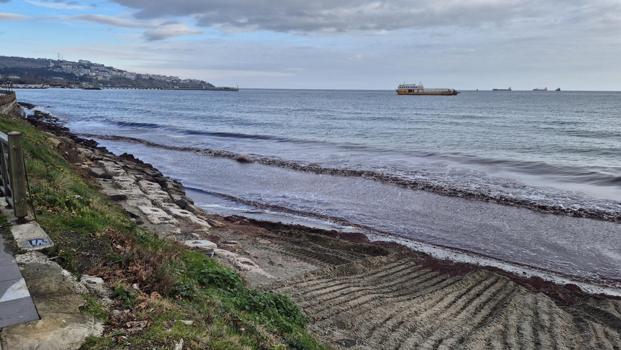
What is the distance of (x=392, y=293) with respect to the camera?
9445 millimetres

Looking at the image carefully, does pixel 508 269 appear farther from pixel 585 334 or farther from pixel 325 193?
pixel 325 193

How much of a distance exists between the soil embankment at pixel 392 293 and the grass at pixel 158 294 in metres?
1.30

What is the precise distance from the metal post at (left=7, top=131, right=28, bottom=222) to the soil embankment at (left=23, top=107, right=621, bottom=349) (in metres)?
4.15

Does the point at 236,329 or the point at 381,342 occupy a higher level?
the point at 236,329

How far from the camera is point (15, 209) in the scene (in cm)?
668

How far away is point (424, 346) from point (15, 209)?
623 centimetres

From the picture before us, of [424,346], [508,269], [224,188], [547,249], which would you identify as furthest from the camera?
[224,188]

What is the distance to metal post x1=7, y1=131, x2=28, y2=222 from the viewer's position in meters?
6.36

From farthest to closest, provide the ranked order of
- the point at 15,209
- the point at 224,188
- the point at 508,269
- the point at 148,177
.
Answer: the point at 224,188
the point at 148,177
the point at 508,269
the point at 15,209

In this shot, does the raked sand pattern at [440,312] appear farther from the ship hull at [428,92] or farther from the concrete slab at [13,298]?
the ship hull at [428,92]

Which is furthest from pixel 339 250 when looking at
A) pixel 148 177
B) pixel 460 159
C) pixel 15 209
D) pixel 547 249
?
pixel 460 159

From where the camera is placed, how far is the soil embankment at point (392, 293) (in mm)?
7668

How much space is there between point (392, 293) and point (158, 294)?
5.33 meters

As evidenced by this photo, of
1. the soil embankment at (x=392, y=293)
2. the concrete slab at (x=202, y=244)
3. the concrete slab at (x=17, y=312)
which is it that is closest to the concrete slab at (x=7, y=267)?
the concrete slab at (x=17, y=312)
